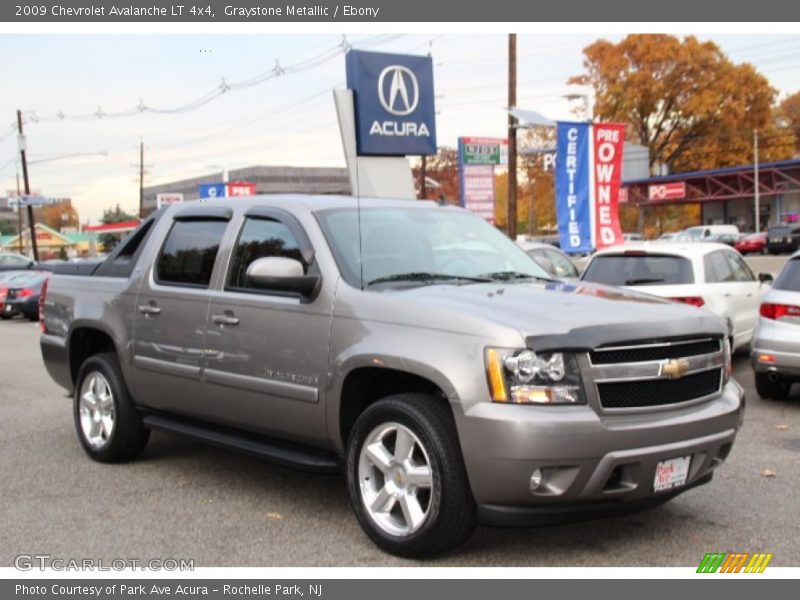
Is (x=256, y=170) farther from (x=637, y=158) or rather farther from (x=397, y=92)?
(x=397, y=92)

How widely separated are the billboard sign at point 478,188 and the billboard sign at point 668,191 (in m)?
34.3

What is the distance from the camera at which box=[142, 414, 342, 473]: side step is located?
5.36 meters

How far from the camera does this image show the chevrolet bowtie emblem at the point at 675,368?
4.74 m

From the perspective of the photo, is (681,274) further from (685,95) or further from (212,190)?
(685,95)

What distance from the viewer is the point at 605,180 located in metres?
21.6

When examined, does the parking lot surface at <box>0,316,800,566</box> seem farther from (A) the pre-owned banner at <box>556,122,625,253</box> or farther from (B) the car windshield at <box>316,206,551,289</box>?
(A) the pre-owned banner at <box>556,122,625,253</box>

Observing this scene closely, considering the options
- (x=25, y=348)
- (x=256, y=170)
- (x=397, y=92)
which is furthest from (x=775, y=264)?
(x=256, y=170)

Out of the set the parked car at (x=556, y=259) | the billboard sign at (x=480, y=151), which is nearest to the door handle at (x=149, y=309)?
the parked car at (x=556, y=259)

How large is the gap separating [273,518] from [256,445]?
0.45 meters

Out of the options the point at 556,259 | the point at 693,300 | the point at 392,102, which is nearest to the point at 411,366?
the point at 693,300

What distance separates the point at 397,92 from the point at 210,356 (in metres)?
10.4

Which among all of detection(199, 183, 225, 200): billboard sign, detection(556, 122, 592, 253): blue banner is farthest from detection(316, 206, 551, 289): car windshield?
detection(199, 183, 225, 200): billboard sign

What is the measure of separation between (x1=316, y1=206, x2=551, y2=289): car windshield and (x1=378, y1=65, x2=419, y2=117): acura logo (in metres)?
9.44

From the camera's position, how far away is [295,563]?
4816mm
